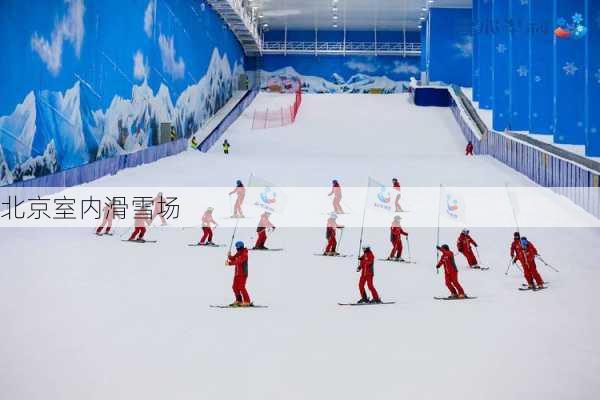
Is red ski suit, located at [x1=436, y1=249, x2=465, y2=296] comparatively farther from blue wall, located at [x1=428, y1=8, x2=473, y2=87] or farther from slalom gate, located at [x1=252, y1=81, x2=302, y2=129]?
blue wall, located at [x1=428, y1=8, x2=473, y2=87]

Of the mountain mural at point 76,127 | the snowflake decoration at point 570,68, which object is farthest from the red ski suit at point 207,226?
the snowflake decoration at point 570,68

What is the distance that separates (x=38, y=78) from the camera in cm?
1773

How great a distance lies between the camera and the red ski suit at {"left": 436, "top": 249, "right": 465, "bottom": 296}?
955 cm

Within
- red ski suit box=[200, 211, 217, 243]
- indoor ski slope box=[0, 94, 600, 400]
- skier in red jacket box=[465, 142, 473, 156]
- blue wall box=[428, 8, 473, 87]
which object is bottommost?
indoor ski slope box=[0, 94, 600, 400]

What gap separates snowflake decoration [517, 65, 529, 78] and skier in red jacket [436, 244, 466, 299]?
23.0 m

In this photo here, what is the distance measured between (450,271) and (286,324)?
2.32 meters

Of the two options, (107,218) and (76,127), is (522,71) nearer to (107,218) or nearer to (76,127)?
(76,127)

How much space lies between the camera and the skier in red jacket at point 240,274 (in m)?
8.74

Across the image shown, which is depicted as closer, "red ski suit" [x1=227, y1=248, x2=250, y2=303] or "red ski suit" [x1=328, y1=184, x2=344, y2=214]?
"red ski suit" [x1=227, y1=248, x2=250, y2=303]

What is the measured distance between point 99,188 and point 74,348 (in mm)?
12604

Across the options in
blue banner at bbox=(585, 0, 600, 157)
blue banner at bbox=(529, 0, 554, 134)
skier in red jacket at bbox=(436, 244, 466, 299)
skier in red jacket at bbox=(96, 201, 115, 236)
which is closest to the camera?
skier in red jacket at bbox=(436, 244, 466, 299)

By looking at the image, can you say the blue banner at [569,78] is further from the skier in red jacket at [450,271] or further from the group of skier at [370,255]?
the skier in red jacket at [450,271]

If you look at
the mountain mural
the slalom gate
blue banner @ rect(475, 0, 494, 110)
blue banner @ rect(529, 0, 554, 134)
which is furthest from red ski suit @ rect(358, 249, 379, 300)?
blue banner @ rect(475, 0, 494, 110)

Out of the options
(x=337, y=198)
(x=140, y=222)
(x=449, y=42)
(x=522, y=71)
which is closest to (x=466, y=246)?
(x=337, y=198)
